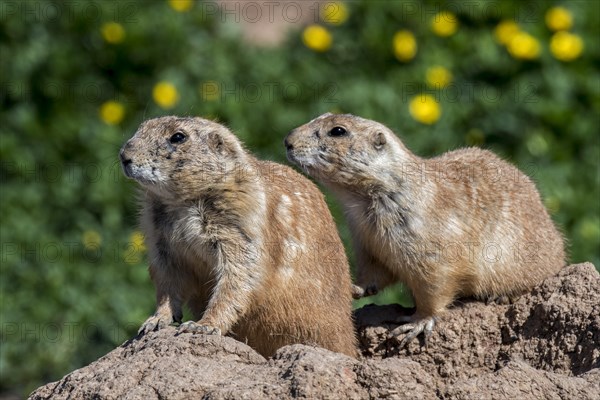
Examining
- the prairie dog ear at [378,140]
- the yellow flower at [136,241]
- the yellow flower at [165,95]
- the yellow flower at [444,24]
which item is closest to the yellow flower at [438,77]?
the yellow flower at [444,24]

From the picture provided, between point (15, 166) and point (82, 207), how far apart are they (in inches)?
32.5

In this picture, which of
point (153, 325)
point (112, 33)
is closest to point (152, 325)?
point (153, 325)

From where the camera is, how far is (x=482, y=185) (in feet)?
23.2

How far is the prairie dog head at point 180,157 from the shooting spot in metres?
6.42

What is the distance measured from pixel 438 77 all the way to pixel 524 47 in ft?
3.02

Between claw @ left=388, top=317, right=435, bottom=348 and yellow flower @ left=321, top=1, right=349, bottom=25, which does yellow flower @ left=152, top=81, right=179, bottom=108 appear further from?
claw @ left=388, top=317, right=435, bottom=348

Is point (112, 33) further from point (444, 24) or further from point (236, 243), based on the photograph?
point (236, 243)

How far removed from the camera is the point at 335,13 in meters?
11.9

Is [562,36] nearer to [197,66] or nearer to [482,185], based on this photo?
[197,66]

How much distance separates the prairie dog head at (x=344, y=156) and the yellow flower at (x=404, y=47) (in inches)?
185

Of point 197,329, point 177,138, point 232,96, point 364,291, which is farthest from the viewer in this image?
point 232,96

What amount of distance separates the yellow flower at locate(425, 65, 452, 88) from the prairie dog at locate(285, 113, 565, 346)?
4154 millimetres

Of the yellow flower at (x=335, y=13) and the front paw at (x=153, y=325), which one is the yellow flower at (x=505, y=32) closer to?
the yellow flower at (x=335, y=13)

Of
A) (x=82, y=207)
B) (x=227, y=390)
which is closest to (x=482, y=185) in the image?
(x=227, y=390)
